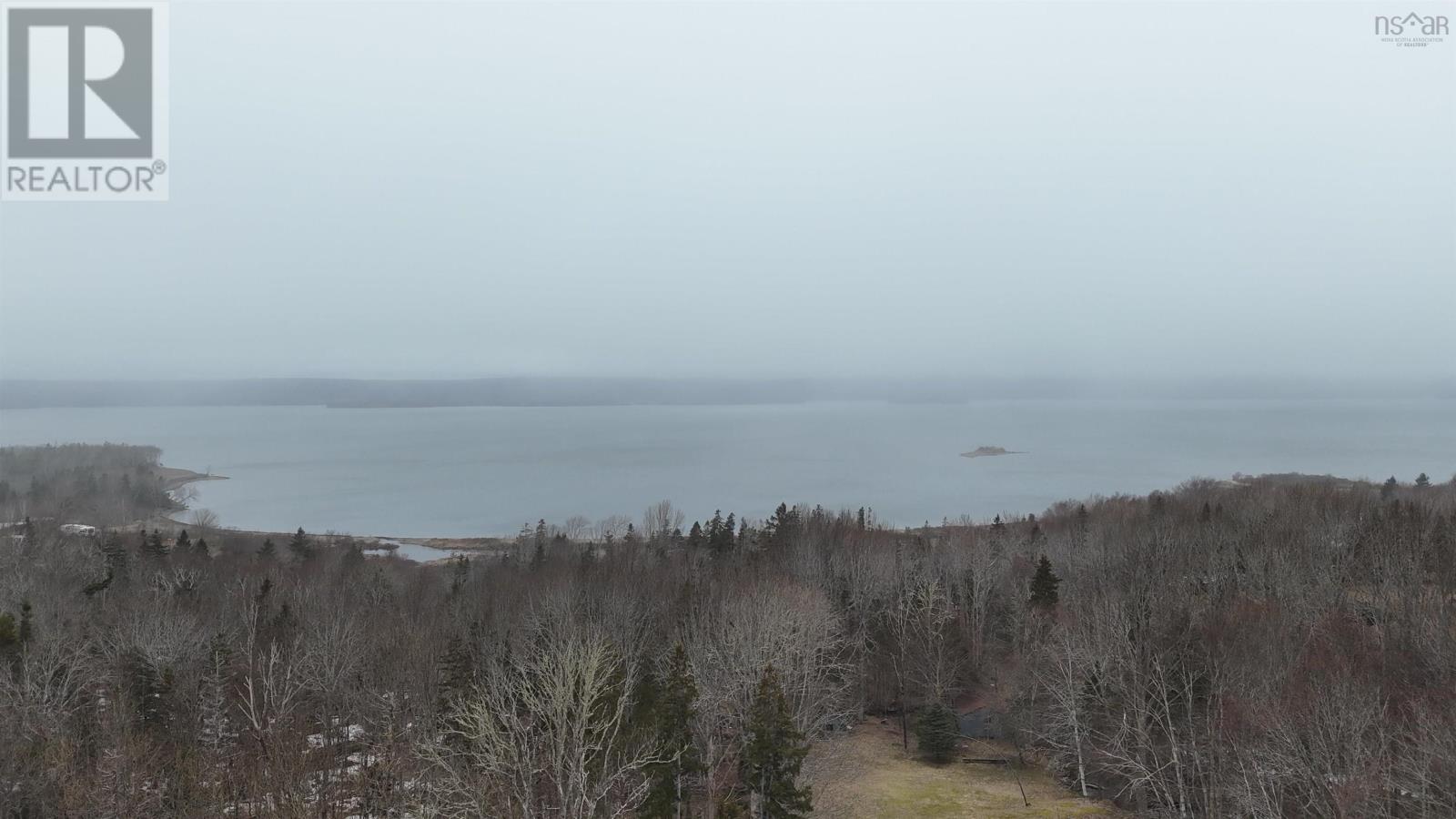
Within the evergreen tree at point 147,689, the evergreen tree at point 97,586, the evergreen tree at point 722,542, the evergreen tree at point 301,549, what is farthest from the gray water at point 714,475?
the evergreen tree at point 147,689

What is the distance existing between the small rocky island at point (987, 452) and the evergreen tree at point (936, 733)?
6417 inches

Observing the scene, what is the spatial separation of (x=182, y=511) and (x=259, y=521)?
15033mm

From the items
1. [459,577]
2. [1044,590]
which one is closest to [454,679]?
[1044,590]

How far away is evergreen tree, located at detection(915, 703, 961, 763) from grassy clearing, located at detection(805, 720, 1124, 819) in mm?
608

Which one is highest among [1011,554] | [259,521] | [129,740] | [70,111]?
[70,111]

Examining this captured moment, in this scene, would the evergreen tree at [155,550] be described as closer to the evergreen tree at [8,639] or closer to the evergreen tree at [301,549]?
the evergreen tree at [301,549]

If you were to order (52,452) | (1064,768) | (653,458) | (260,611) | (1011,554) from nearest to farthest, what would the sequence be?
(1064,768)
(260,611)
(1011,554)
(52,452)
(653,458)

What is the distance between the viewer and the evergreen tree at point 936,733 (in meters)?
30.4

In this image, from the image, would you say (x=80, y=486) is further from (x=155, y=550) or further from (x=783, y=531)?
(x=783, y=531)

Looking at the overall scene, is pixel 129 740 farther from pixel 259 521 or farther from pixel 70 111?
pixel 259 521

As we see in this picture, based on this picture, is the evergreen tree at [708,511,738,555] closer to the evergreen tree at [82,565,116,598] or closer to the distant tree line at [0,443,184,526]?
the evergreen tree at [82,565,116,598]

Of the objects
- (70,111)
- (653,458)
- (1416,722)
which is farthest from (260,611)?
(653,458)

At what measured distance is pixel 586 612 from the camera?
33.3 meters

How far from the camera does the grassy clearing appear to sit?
957 inches
